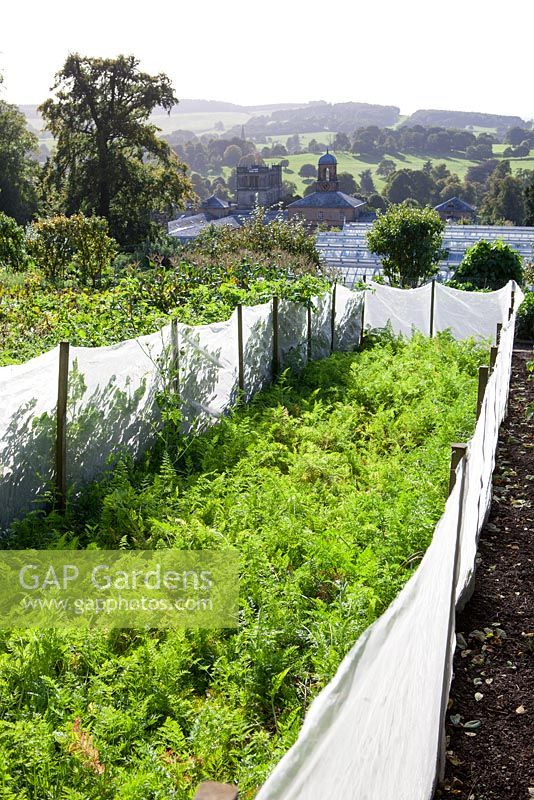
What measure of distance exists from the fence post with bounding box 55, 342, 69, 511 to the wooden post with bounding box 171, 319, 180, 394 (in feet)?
4.93

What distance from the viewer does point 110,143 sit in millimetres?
34500

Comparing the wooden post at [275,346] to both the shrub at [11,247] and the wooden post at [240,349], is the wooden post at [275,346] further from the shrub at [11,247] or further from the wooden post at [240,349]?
the shrub at [11,247]

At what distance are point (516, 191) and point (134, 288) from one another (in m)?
84.4

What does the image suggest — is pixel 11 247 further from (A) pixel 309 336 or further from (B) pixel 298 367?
(B) pixel 298 367

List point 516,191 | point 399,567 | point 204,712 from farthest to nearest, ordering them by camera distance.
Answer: point 516,191 → point 399,567 → point 204,712

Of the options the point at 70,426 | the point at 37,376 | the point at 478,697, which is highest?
the point at 37,376

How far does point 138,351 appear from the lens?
6371 millimetres

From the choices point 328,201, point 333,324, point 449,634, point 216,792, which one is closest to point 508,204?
point 328,201

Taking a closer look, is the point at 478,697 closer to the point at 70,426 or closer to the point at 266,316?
the point at 70,426

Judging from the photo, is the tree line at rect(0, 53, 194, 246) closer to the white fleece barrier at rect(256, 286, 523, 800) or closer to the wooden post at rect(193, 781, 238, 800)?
the white fleece barrier at rect(256, 286, 523, 800)

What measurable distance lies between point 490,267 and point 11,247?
1087cm

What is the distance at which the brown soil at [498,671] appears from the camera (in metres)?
3.26

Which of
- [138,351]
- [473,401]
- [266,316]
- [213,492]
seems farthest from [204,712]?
[266,316]

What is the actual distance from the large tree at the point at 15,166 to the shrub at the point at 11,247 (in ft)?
83.2
